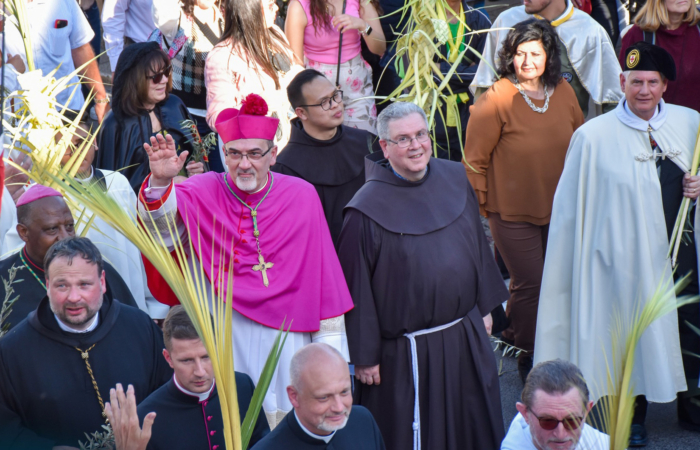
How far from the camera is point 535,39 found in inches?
217

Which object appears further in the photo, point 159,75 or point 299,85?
point 159,75

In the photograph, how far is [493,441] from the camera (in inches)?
177

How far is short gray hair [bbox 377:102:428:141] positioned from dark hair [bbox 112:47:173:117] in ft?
5.71

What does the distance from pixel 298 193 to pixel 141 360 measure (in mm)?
1169

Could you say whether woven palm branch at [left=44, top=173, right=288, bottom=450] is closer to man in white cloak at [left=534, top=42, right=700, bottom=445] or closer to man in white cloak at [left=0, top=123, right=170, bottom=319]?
man in white cloak at [left=0, top=123, right=170, bottom=319]

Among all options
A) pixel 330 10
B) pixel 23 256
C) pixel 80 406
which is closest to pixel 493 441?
pixel 80 406

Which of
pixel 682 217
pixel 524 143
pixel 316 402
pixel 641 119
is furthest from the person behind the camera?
pixel 524 143

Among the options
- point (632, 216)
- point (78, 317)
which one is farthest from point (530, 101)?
point (78, 317)

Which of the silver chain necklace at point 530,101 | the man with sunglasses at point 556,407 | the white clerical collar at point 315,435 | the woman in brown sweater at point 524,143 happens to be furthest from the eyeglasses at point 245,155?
the silver chain necklace at point 530,101

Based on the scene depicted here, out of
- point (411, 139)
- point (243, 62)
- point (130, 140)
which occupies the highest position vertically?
point (243, 62)

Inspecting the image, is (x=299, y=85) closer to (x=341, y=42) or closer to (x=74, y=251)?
(x=341, y=42)

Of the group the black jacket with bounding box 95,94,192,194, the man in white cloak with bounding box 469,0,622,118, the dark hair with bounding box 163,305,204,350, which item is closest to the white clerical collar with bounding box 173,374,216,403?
the dark hair with bounding box 163,305,204,350

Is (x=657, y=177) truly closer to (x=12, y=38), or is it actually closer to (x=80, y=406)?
(x=80, y=406)

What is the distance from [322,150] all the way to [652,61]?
1934 mm
